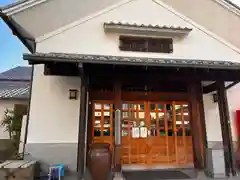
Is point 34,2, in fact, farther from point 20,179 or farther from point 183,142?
point 183,142

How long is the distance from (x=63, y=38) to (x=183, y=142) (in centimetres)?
505

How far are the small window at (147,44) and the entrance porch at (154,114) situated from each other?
1.35 metres

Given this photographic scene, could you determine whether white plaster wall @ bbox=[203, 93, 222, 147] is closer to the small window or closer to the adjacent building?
the adjacent building

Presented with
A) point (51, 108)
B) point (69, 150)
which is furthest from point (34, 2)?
point (69, 150)

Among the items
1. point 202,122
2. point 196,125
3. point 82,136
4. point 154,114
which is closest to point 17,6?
point 82,136

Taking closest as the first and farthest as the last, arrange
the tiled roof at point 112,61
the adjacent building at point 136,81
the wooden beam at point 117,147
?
the tiled roof at point 112,61 < the wooden beam at point 117,147 < the adjacent building at point 136,81

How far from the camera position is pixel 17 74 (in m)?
12.1

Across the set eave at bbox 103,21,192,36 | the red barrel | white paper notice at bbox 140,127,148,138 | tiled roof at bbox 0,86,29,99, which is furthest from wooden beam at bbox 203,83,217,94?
tiled roof at bbox 0,86,29,99

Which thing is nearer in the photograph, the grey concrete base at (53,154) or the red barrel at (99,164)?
the red barrel at (99,164)

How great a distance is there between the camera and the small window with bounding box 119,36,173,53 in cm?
689

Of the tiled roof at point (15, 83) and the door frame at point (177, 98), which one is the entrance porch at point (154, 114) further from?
the tiled roof at point (15, 83)

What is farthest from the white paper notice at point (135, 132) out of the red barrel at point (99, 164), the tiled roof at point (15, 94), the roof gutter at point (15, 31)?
the tiled roof at point (15, 94)

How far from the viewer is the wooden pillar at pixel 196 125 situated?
589 centimetres

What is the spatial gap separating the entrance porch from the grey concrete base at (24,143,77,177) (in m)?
0.48
